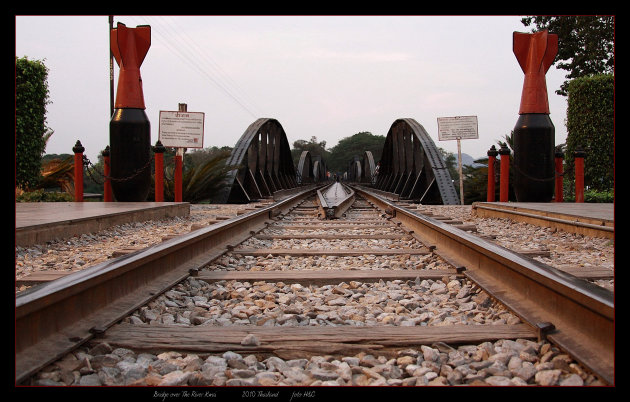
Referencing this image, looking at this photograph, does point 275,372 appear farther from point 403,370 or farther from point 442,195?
point 442,195

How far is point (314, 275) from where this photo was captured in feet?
8.38

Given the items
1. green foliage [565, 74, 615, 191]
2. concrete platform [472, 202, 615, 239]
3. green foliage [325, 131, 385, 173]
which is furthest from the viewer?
green foliage [325, 131, 385, 173]

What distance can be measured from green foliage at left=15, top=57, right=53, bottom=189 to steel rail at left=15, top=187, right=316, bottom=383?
8.81m

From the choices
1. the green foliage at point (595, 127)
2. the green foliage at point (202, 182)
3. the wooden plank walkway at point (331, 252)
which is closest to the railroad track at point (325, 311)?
the wooden plank walkway at point (331, 252)

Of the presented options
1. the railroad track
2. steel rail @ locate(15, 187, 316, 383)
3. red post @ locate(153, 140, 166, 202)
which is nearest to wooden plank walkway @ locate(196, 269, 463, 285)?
the railroad track

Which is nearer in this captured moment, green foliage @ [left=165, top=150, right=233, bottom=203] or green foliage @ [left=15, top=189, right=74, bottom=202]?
green foliage @ [left=15, top=189, right=74, bottom=202]

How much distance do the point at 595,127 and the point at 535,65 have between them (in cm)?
451

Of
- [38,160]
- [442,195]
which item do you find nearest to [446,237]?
[442,195]

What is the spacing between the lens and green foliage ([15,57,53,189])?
9766 millimetres

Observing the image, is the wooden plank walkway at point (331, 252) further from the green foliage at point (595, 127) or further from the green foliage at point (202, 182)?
the green foliage at point (595, 127)

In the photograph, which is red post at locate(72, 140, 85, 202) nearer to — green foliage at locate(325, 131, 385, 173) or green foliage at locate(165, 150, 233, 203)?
green foliage at locate(165, 150, 233, 203)
